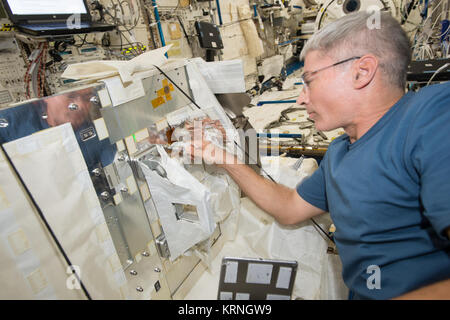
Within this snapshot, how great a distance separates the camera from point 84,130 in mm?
667

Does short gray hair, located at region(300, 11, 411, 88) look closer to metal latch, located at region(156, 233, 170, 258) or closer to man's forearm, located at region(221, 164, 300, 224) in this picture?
man's forearm, located at region(221, 164, 300, 224)

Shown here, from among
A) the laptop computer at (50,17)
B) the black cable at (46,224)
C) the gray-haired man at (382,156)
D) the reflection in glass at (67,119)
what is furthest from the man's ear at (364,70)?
the laptop computer at (50,17)

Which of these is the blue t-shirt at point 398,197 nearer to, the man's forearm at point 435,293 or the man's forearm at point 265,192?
the man's forearm at point 435,293

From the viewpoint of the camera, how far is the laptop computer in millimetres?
1175

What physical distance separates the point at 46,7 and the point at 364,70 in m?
1.49

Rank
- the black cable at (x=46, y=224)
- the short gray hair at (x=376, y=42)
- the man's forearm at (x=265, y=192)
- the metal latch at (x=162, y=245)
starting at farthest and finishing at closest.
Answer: the man's forearm at (x=265, y=192)
the metal latch at (x=162, y=245)
the short gray hair at (x=376, y=42)
the black cable at (x=46, y=224)

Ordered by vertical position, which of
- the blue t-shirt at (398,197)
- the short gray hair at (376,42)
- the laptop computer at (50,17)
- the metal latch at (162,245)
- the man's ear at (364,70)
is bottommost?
the metal latch at (162,245)

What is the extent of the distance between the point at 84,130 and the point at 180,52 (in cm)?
207

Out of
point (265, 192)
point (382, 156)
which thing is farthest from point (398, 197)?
point (265, 192)

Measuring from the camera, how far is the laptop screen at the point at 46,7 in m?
1.18

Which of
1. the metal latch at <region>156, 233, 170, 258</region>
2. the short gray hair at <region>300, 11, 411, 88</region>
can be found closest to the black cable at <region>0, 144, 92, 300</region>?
the metal latch at <region>156, 233, 170, 258</region>

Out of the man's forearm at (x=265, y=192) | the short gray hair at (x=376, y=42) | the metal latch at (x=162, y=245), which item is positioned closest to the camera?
the short gray hair at (x=376, y=42)

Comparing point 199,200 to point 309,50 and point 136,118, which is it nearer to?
point 136,118

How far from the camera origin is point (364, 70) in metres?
0.77
